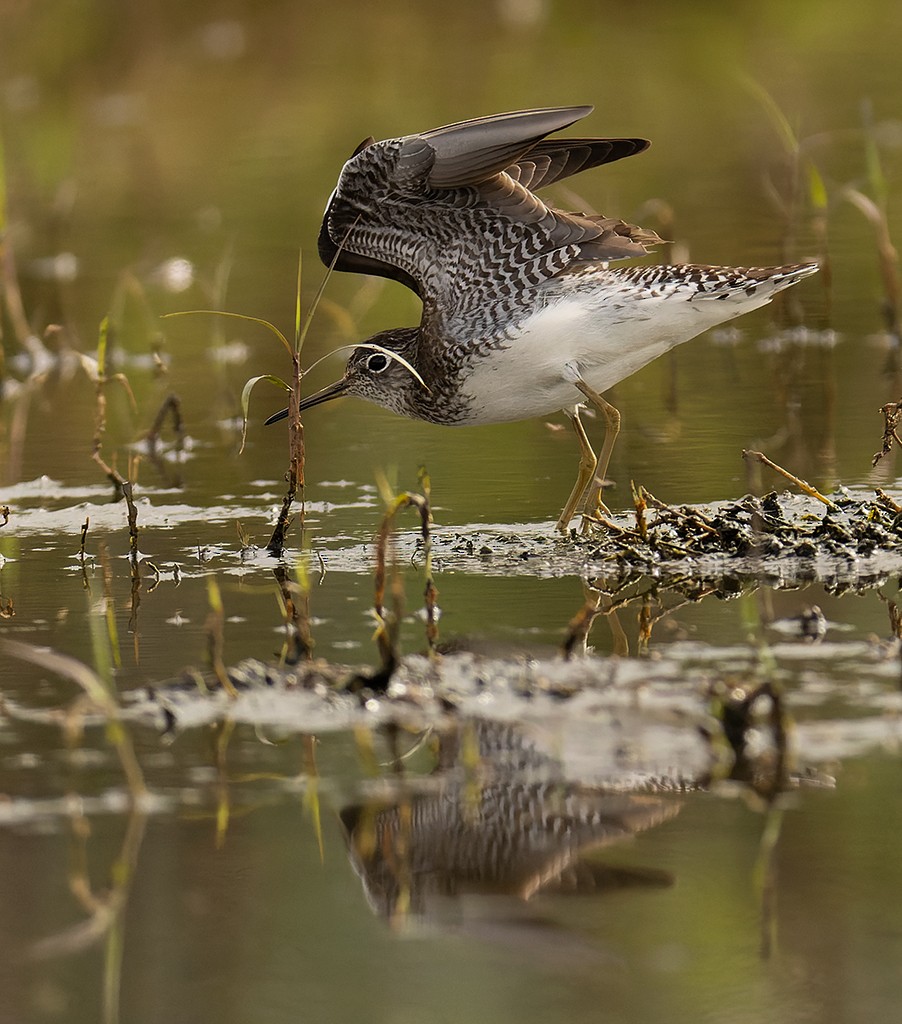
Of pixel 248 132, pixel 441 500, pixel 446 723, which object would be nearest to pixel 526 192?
pixel 441 500

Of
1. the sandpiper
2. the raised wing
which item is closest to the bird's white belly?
the sandpiper

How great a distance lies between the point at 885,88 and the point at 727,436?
46.2 feet

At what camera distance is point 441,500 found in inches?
340

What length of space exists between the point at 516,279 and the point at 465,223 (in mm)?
318

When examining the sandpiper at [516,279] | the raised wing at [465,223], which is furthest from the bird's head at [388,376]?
the raised wing at [465,223]

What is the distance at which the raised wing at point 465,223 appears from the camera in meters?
7.68

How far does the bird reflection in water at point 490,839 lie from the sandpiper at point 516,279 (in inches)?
112

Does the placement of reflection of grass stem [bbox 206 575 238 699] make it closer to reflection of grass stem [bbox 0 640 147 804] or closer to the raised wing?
reflection of grass stem [bbox 0 640 147 804]

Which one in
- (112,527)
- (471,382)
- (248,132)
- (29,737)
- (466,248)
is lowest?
(29,737)

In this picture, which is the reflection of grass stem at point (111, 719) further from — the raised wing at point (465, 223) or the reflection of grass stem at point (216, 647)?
the raised wing at point (465, 223)

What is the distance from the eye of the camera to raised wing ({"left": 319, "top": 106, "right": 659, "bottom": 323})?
768 cm

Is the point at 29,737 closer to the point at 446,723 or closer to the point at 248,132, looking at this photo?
the point at 446,723

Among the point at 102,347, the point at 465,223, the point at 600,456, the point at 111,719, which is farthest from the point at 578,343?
the point at 111,719

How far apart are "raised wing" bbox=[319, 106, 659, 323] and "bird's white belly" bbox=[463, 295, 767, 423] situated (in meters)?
0.25
